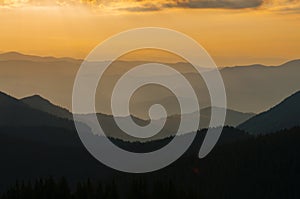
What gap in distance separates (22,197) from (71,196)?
13.2 m

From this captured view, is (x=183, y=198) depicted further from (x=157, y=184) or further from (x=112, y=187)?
(x=112, y=187)

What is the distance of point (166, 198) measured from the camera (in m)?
180

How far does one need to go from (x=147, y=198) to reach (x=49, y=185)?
86.4ft

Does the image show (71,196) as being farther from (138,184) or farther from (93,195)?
(138,184)

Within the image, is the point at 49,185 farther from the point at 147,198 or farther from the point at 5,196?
the point at 147,198

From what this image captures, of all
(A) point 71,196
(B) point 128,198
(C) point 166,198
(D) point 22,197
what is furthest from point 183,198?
(D) point 22,197

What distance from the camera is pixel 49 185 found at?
17525cm

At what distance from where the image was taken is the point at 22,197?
174 m

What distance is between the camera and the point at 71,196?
568 ft

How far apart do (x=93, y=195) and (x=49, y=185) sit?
12159mm

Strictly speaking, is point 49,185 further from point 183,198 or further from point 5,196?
point 183,198

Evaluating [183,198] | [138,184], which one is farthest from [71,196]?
[183,198]

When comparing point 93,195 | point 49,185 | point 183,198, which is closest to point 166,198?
point 183,198

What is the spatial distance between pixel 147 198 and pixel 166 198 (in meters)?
5.80
